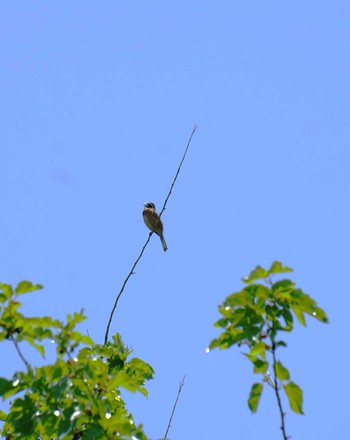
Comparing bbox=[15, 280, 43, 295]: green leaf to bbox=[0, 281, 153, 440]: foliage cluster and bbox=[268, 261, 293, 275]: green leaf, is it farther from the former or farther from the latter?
bbox=[268, 261, 293, 275]: green leaf

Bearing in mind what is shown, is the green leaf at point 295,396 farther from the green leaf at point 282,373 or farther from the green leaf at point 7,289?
the green leaf at point 7,289

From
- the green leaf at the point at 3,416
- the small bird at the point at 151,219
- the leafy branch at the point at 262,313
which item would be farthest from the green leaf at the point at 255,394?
the small bird at the point at 151,219

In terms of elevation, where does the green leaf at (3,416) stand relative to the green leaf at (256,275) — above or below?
below

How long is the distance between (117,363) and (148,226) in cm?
1335

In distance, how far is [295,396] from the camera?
3938mm

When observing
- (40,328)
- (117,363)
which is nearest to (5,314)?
(40,328)

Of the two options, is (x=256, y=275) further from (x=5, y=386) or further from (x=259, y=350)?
(x=5, y=386)

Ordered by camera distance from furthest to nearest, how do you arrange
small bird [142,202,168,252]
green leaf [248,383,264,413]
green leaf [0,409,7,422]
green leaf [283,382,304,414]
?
1. small bird [142,202,168,252]
2. green leaf [0,409,7,422]
3. green leaf [248,383,264,413]
4. green leaf [283,382,304,414]

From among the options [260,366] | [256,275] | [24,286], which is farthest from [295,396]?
[24,286]

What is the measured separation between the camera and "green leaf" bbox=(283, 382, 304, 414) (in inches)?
154

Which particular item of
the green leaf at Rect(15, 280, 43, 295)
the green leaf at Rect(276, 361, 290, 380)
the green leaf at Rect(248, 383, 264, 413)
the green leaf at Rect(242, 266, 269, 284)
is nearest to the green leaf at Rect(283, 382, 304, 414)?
the green leaf at Rect(276, 361, 290, 380)

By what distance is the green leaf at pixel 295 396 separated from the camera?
3.92 meters

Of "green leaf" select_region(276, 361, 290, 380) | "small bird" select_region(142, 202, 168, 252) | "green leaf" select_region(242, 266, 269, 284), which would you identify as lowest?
"green leaf" select_region(276, 361, 290, 380)

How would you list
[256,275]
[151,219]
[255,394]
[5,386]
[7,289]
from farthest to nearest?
[151,219]
[5,386]
[7,289]
[256,275]
[255,394]
